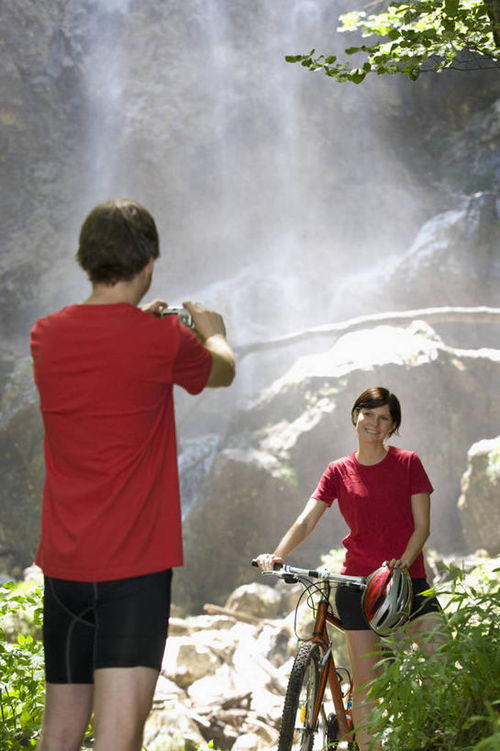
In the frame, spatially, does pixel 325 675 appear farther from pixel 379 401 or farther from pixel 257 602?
pixel 257 602

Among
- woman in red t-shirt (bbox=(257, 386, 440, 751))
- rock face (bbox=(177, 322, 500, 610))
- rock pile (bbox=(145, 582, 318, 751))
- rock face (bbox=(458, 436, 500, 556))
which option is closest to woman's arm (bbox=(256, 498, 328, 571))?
woman in red t-shirt (bbox=(257, 386, 440, 751))

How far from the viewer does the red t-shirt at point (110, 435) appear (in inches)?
89.3

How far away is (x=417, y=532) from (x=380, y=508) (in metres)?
0.22

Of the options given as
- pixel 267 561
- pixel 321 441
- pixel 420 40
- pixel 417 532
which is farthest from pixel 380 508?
pixel 321 441

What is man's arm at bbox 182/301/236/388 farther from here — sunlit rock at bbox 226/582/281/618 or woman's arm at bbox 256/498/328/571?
sunlit rock at bbox 226/582/281/618

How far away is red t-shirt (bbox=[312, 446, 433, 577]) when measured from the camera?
12.9 ft

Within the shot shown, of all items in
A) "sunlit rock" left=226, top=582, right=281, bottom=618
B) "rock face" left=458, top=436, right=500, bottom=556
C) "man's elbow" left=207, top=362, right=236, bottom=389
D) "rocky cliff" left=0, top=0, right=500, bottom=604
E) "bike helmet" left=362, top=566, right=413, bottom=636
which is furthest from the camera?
"rocky cliff" left=0, top=0, right=500, bottom=604

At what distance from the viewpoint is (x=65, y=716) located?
2.36 meters

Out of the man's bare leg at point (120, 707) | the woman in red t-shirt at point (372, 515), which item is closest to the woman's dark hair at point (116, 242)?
the man's bare leg at point (120, 707)

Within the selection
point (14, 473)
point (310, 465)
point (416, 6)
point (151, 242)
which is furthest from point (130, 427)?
point (14, 473)

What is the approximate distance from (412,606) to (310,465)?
29.5 ft

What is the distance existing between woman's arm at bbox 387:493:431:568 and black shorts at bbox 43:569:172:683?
1.67m

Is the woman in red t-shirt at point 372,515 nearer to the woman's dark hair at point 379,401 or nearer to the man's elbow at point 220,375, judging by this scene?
the woman's dark hair at point 379,401

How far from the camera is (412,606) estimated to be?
3.82m
